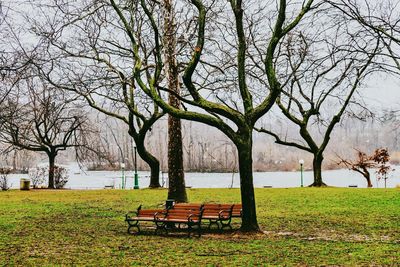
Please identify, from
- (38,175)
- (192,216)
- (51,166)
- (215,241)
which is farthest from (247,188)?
(38,175)

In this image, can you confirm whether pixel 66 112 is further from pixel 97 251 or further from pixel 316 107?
pixel 97 251

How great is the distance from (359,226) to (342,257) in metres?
4.80

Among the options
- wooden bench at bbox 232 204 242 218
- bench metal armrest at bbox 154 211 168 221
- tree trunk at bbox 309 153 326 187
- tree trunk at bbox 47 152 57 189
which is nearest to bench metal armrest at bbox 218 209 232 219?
wooden bench at bbox 232 204 242 218

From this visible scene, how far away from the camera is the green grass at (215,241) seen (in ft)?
31.7

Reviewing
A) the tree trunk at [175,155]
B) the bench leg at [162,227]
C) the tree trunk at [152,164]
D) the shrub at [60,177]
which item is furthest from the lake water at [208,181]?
the bench leg at [162,227]

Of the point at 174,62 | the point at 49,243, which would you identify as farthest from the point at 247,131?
the point at 174,62

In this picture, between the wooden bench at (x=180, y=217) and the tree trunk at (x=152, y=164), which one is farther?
the tree trunk at (x=152, y=164)

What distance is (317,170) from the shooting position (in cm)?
3350

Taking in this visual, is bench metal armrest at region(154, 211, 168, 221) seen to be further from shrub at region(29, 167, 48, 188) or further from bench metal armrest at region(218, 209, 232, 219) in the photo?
shrub at region(29, 167, 48, 188)

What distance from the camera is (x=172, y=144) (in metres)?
20.6

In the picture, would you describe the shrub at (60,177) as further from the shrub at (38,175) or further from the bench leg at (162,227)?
the bench leg at (162,227)

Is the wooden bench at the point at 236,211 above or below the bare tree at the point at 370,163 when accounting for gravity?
below

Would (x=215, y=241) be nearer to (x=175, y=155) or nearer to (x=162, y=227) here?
(x=162, y=227)

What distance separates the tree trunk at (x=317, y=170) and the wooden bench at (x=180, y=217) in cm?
2034
